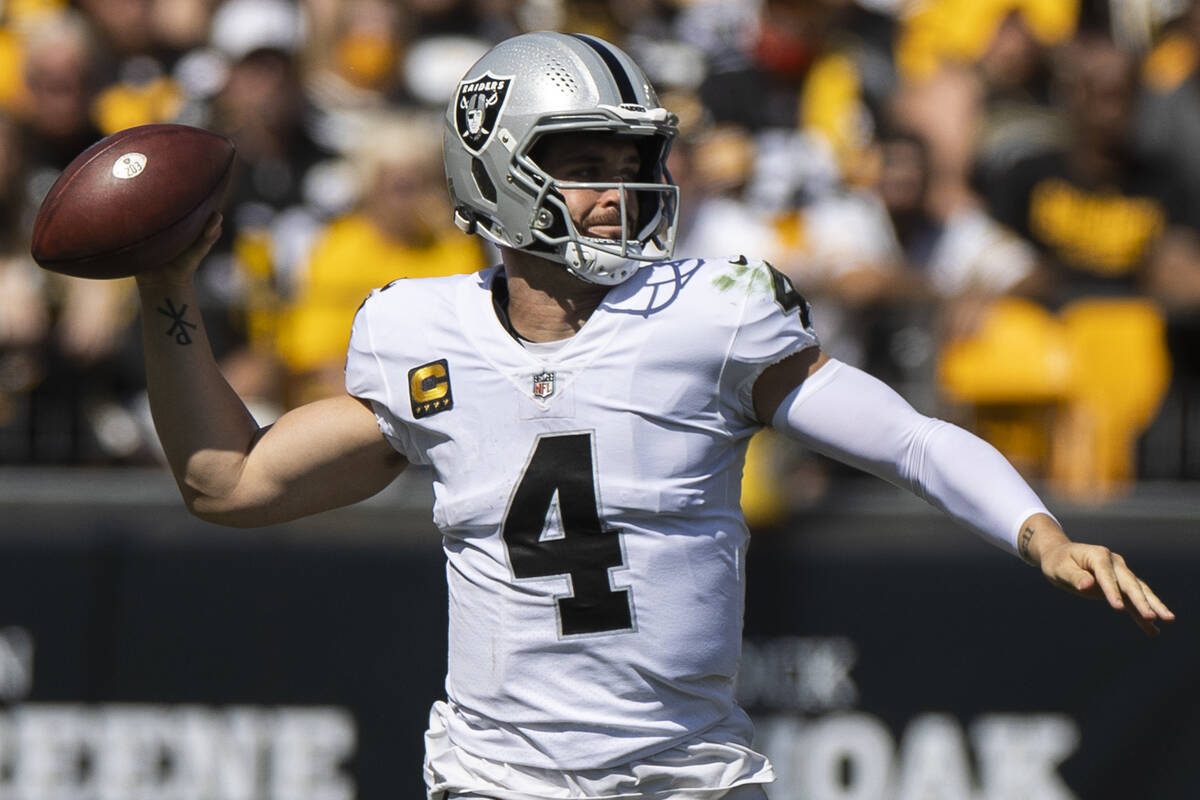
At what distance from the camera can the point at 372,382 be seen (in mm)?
3188

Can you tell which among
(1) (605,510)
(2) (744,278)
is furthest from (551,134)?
(1) (605,510)

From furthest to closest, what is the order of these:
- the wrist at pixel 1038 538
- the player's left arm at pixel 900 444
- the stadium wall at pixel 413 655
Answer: the stadium wall at pixel 413 655 → the player's left arm at pixel 900 444 → the wrist at pixel 1038 538

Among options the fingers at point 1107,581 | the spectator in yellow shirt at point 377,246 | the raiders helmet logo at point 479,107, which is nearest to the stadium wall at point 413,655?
the spectator in yellow shirt at point 377,246

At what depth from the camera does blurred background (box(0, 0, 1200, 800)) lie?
593cm

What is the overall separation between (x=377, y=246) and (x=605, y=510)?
386cm

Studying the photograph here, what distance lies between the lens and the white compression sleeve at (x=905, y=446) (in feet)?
9.85

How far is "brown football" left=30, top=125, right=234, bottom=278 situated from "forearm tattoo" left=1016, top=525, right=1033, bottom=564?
160cm

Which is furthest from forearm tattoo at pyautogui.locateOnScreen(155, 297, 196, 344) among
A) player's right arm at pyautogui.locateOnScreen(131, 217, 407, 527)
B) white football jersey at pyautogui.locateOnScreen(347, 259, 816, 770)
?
white football jersey at pyautogui.locateOnScreen(347, 259, 816, 770)

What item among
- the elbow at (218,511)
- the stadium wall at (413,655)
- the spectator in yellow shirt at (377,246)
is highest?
the spectator in yellow shirt at (377,246)

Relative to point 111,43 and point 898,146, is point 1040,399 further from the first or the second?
point 111,43

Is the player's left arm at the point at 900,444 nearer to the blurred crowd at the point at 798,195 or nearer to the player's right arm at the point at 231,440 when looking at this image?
the player's right arm at the point at 231,440

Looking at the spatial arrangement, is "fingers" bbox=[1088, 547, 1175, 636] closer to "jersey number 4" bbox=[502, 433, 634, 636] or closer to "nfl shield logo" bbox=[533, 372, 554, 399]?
"jersey number 4" bbox=[502, 433, 634, 636]

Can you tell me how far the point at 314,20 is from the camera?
8102 millimetres

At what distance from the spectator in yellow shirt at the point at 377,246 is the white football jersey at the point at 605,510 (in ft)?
10.7
